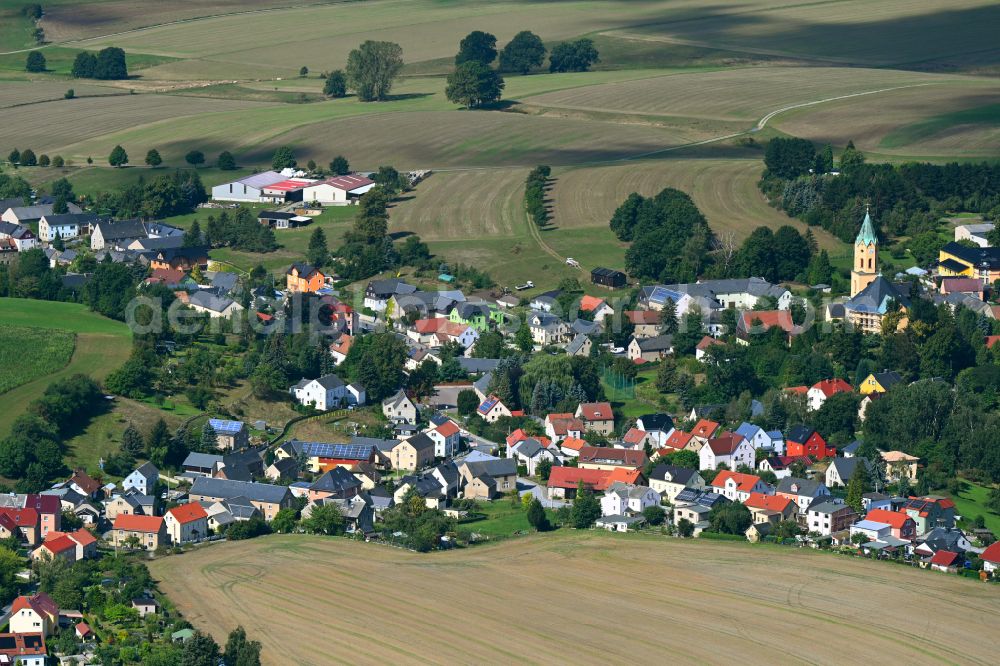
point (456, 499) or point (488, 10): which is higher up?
point (488, 10)

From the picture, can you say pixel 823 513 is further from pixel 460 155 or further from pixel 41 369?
pixel 460 155

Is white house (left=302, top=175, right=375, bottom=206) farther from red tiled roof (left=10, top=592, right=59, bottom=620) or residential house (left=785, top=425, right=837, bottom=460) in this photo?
red tiled roof (left=10, top=592, right=59, bottom=620)

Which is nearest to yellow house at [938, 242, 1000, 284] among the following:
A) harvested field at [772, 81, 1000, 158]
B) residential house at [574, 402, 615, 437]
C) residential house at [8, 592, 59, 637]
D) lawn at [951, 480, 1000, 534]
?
harvested field at [772, 81, 1000, 158]

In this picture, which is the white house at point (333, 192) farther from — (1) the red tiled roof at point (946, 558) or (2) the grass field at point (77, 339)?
(1) the red tiled roof at point (946, 558)

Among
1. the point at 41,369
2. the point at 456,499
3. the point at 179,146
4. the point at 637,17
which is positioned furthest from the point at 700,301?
the point at 637,17

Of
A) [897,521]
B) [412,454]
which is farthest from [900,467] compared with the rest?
[412,454]

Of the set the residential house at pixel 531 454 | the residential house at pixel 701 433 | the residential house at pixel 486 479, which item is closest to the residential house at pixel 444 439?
the residential house at pixel 531 454

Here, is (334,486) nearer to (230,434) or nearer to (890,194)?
(230,434)
